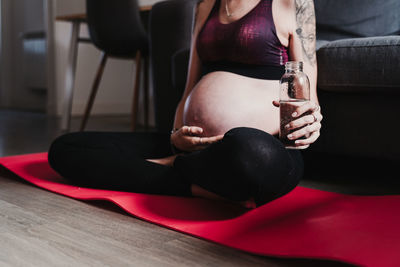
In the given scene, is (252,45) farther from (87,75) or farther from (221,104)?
(87,75)

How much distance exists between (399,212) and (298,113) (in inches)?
13.2

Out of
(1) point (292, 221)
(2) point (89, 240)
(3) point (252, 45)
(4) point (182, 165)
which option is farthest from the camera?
(3) point (252, 45)

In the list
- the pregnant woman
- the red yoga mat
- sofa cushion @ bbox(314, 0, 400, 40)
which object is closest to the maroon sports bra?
the pregnant woman

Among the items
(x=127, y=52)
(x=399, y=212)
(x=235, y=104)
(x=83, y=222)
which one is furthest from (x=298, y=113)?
(x=127, y=52)

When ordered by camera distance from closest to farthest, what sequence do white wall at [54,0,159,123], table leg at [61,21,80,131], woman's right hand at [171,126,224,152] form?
woman's right hand at [171,126,224,152]
table leg at [61,21,80,131]
white wall at [54,0,159,123]

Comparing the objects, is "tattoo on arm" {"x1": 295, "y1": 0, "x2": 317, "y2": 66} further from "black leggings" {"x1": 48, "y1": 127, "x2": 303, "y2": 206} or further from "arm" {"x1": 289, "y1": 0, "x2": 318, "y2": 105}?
"black leggings" {"x1": 48, "y1": 127, "x2": 303, "y2": 206}

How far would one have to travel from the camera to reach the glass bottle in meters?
0.94

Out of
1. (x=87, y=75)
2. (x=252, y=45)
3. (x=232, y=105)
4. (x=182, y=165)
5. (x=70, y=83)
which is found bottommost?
(x=87, y=75)

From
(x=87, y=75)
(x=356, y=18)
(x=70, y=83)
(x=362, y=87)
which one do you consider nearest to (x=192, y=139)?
(x=362, y=87)

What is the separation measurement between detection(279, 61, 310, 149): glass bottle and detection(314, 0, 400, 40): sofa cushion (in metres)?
0.93

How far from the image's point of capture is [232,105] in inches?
44.0

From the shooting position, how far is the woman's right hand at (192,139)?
3.59ft

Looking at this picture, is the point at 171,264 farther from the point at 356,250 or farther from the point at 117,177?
the point at 117,177

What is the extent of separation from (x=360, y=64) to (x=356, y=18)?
63 cm
